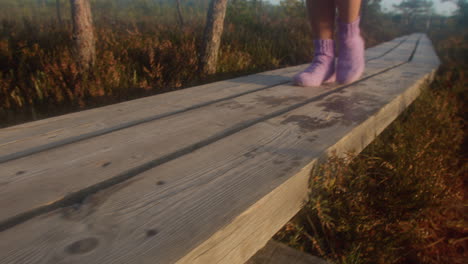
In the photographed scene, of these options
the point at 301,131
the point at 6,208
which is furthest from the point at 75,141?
the point at 301,131

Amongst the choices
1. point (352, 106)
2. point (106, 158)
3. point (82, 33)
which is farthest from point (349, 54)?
point (82, 33)

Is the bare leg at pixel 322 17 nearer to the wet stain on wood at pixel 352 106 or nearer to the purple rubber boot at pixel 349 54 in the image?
the purple rubber boot at pixel 349 54

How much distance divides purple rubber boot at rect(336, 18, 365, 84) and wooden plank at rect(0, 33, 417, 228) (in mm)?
884

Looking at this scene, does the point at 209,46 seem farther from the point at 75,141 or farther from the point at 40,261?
the point at 40,261

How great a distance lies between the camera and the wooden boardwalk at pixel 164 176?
2.00ft

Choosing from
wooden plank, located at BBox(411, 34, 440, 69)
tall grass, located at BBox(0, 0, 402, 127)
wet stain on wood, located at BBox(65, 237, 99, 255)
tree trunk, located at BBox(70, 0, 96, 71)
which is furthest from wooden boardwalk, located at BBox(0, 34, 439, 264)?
wooden plank, located at BBox(411, 34, 440, 69)

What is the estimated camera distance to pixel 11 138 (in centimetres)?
115

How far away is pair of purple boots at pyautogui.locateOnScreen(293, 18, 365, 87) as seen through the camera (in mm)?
2139

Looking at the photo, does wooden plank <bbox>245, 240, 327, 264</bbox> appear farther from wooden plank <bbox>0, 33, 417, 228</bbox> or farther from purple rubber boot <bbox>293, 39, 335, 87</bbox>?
purple rubber boot <bbox>293, 39, 335, 87</bbox>

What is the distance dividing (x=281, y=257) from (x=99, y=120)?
0.96 m

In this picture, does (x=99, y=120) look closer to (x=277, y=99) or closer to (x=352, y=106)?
(x=277, y=99)

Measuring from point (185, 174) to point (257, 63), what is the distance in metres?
3.56

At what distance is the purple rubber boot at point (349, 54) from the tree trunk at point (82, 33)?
2.12 metres

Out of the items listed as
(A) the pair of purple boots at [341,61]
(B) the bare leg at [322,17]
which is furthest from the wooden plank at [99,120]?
(B) the bare leg at [322,17]
